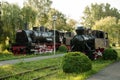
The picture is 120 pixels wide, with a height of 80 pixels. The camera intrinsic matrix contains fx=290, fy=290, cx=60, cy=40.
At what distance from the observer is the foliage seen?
3852 inches

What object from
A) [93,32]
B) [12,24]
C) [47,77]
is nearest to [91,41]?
[93,32]

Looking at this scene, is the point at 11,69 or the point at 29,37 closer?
the point at 11,69

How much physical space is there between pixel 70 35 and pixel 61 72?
2955cm

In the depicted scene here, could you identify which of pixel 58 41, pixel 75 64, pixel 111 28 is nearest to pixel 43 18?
pixel 111 28

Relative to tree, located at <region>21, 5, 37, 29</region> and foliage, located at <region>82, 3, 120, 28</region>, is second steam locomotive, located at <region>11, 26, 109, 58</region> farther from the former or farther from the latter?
foliage, located at <region>82, 3, 120, 28</region>

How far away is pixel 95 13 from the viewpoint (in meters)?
98.2

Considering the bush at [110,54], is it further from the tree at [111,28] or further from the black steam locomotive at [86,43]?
the tree at [111,28]

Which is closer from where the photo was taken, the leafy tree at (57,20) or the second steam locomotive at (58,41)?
the second steam locomotive at (58,41)

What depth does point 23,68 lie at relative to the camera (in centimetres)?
1803

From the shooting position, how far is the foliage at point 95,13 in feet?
321

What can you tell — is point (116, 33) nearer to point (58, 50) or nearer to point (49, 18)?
point (49, 18)

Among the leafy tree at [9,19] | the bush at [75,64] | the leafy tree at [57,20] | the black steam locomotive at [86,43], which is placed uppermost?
the leafy tree at [57,20]

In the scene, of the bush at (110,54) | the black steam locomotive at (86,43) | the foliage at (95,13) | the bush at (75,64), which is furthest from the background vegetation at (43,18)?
the bush at (75,64)

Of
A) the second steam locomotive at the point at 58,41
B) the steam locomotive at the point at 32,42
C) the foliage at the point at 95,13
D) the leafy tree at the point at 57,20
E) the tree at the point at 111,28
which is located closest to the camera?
the second steam locomotive at the point at 58,41
